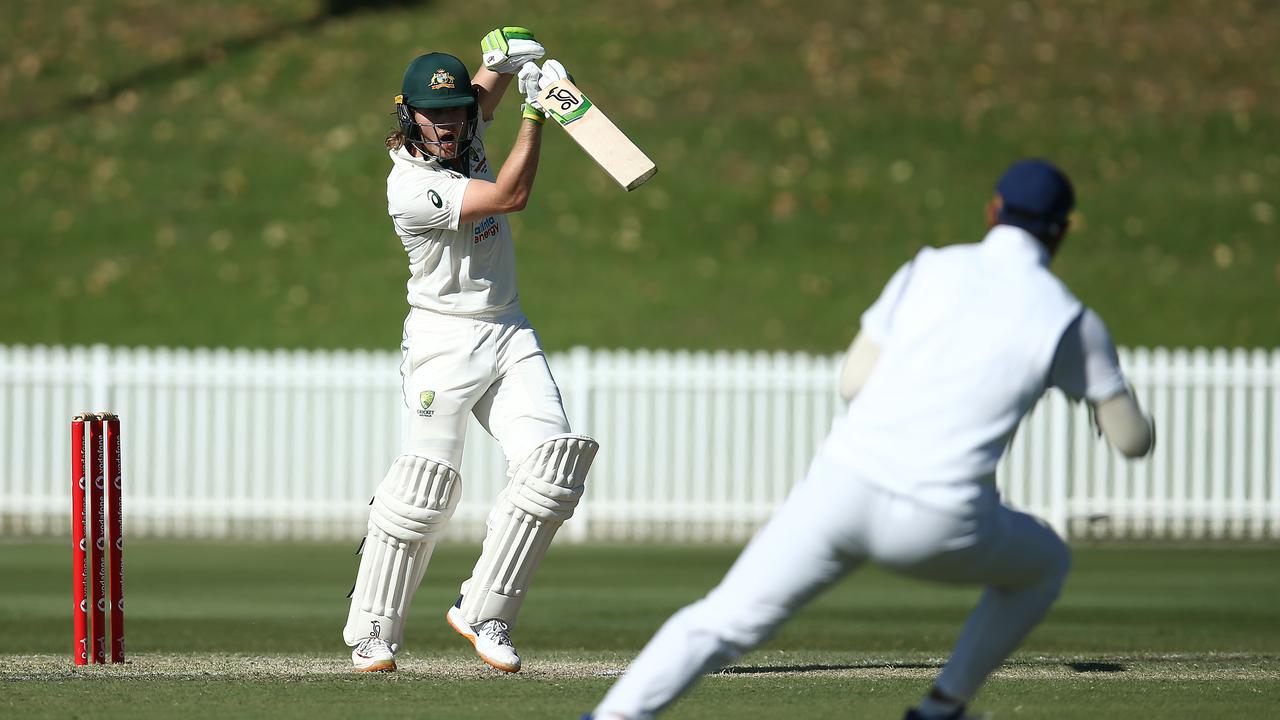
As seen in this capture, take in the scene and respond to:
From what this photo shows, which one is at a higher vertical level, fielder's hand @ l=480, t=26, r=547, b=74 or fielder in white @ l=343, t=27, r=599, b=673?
fielder's hand @ l=480, t=26, r=547, b=74

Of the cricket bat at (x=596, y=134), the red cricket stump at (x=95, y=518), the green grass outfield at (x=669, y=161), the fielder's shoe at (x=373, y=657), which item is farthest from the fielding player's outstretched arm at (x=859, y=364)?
the green grass outfield at (x=669, y=161)

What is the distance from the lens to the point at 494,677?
614cm

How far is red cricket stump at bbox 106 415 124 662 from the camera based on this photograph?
6270 mm

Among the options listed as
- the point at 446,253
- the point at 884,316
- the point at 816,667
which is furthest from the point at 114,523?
the point at 884,316

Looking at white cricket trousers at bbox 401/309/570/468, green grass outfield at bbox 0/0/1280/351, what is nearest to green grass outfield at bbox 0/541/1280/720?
white cricket trousers at bbox 401/309/570/468

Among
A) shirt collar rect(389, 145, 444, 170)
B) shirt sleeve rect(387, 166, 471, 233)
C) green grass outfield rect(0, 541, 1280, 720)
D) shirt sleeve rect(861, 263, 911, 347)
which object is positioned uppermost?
shirt collar rect(389, 145, 444, 170)

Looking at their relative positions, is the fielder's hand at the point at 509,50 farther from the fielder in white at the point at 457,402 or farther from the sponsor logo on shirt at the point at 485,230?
the sponsor logo on shirt at the point at 485,230

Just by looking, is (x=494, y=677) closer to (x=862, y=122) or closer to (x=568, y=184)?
(x=568, y=184)

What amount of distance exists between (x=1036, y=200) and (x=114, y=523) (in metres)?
3.59

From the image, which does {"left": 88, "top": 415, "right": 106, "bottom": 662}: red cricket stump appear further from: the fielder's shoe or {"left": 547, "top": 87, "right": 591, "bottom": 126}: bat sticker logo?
{"left": 547, "top": 87, "right": 591, "bottom": 126}: bat sticker logo

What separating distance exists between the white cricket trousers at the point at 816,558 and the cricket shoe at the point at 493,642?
2234 millimetres

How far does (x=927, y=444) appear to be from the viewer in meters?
3.92

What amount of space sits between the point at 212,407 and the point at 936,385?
1232 cm

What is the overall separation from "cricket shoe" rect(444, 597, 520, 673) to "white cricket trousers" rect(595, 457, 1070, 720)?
2.23 m
